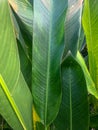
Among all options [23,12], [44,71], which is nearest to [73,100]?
[44,71]

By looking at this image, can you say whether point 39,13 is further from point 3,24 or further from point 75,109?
point 75,109

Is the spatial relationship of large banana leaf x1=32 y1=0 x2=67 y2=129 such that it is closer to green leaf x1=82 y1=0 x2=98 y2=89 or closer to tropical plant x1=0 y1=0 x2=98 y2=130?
tropical plant x1=0 y1=0 x2=98 y2=130

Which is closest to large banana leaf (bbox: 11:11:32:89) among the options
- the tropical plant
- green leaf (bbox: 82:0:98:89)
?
the tropical plant

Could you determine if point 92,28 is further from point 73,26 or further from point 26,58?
point 26,58

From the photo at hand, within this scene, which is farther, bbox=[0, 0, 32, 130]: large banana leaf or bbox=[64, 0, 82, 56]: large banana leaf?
bbox=[64, 0, 82, 56]: large banana leaf

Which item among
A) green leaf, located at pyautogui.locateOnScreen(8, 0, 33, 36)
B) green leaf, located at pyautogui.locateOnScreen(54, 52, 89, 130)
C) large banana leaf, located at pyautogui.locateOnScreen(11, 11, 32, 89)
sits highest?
green leaf, located at pyautogui.locateOnScreen(8, 0, 33, 36)

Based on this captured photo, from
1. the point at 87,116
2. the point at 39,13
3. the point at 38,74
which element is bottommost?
the point at 87,116

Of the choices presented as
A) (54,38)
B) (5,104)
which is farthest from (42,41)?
(5,104)
